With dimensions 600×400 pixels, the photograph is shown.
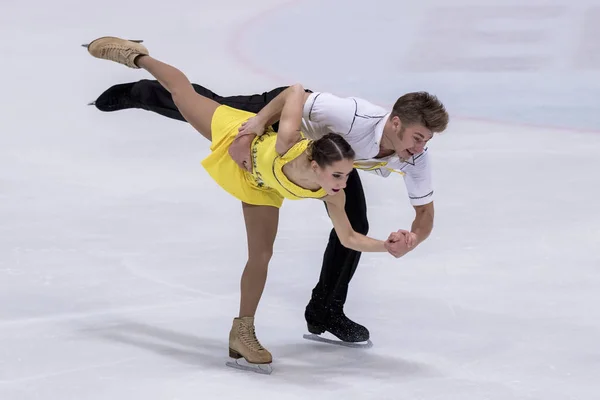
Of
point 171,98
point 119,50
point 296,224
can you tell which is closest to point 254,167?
point 171,98

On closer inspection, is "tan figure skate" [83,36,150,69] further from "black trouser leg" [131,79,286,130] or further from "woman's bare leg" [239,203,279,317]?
"woman's bare leg" [239,203,279,317]

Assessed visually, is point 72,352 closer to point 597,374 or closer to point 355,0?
point 597,374

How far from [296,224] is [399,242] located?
1.77 metres

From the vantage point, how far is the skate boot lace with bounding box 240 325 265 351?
418 cm

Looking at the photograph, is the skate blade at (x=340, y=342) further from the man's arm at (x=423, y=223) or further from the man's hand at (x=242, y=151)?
the man's hand at (x=242, y=151)

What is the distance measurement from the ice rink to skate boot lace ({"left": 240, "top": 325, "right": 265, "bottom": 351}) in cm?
11

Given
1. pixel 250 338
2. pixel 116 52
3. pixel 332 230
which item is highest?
pixel 116 52

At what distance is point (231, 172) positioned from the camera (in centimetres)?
417

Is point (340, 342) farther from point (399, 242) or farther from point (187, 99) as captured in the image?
point (187, 99)

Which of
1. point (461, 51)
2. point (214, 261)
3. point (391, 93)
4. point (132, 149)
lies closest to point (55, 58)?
point (132, 149)

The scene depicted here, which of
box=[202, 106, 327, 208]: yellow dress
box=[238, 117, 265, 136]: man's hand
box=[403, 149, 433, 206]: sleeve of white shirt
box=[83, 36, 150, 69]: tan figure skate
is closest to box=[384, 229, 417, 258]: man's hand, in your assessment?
box=[202, 106, 327, 208]: yellow dress

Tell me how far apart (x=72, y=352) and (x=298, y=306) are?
3.36 ft

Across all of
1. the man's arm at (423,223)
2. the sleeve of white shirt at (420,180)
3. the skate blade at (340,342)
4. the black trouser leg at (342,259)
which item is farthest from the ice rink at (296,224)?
the sleeve of white shirt at (420,180)

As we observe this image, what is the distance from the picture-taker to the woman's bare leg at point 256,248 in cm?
417
